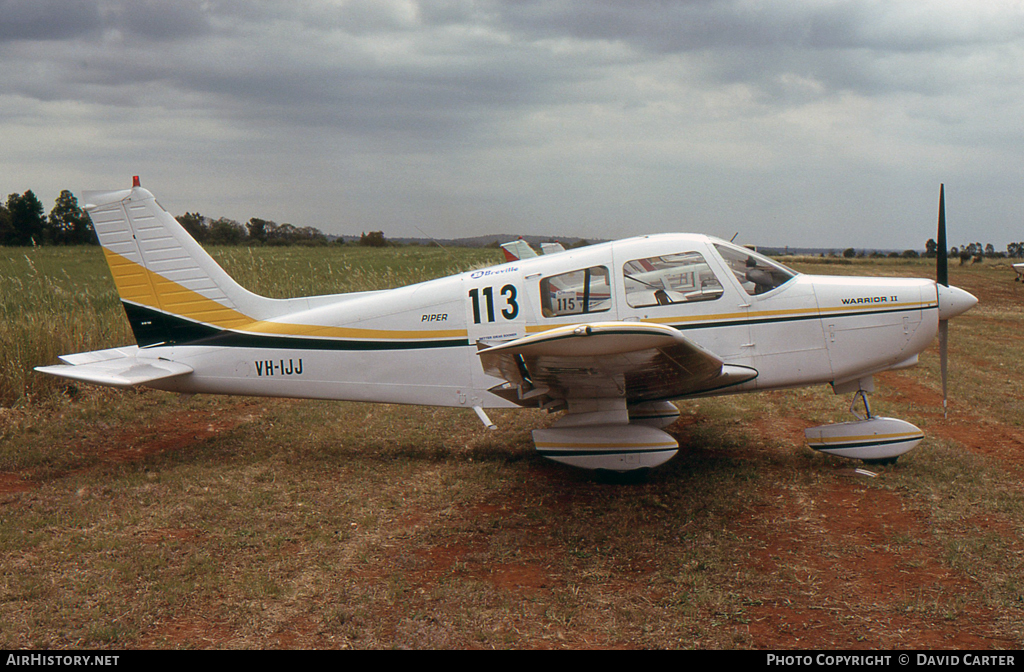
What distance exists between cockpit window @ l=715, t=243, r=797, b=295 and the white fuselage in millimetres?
62

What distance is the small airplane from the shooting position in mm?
6188

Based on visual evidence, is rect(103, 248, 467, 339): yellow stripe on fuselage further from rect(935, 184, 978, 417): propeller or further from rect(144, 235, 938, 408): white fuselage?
rect(935, 184, 978, 417): propeller

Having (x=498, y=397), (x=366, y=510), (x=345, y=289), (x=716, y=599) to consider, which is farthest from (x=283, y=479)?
(x=345, y=289)

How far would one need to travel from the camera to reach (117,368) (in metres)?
6.80

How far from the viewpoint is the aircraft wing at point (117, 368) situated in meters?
6.39

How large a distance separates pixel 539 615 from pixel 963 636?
245 centimetres

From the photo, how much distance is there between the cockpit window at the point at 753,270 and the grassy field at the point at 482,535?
1.88 m

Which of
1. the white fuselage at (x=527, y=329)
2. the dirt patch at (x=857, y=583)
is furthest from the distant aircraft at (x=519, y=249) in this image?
the dirt patch at (x=857, y=583)

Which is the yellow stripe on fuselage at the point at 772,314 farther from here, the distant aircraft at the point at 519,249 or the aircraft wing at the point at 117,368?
the distant aircraft at the point at 519,249

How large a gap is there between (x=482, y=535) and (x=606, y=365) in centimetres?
173

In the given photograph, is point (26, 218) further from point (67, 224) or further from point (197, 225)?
point (197, 225)

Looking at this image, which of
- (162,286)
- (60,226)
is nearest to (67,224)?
(60,226)

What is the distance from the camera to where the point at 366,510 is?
577cm

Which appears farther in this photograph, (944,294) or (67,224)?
(67,224)
